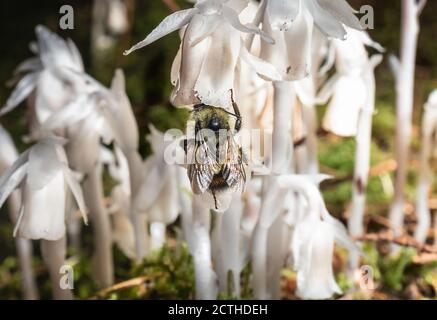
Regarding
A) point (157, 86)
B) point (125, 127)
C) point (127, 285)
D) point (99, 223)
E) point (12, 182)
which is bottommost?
point (127, 285)

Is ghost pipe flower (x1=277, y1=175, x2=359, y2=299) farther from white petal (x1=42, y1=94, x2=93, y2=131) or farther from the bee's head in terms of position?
white petal (x1=42, y1=94, x2=93, y2=131)

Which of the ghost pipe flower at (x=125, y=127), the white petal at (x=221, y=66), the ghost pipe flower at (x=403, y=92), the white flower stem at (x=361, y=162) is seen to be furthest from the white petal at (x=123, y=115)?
the ghost pipe flower at (x=403, y=92)

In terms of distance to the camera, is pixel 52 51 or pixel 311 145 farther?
pixel 311 145

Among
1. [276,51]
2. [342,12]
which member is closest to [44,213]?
[276,51]

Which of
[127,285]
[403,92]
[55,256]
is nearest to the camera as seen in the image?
[55,256]

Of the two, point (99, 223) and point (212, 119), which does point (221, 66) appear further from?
point (99, 223)

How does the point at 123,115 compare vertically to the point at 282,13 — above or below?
below

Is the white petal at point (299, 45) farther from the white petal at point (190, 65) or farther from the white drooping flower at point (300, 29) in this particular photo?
the white petal at point (190, 65)
